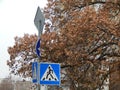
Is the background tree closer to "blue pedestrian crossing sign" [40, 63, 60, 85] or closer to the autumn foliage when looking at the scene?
the autumn foliage

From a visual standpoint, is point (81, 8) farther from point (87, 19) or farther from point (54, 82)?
point (54, 82)

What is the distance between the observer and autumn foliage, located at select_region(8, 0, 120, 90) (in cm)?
2055

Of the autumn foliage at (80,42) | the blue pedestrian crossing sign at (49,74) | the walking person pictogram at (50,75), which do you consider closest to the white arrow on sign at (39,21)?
the blue pedestrian crossing sign at (49,74)

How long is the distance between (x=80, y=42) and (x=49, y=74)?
343 inches

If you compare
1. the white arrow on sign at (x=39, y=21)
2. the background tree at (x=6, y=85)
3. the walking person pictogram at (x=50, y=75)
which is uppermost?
the background tree at (x=6, y=85)

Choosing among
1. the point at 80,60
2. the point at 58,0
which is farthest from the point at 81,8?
the point at 80,60

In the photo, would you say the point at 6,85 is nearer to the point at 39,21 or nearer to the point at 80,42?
the point at 80,42

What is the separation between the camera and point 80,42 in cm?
2086

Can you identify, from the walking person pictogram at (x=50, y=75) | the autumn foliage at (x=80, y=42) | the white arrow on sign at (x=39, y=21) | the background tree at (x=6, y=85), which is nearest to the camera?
the white arrow on sign at (x=39, y=21)

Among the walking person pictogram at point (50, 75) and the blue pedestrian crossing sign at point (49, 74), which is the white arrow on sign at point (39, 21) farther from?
the walking person pictogram at point (50, 75)

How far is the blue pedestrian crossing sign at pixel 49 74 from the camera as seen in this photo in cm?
1216

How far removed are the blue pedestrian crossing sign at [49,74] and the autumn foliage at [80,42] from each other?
8040 millimetres

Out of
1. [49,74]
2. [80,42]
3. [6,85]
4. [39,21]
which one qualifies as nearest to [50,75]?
[49,74]

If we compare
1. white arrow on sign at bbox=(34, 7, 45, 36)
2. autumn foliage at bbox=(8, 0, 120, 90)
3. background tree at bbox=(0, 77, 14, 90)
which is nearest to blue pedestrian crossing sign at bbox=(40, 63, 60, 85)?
white arrow on sign at bbox=(34, 7, 45, 36)
